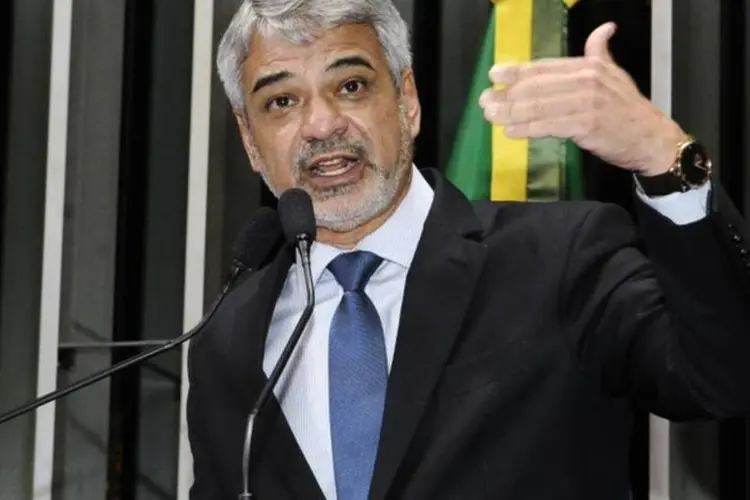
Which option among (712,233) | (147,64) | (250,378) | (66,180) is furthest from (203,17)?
(712,233)

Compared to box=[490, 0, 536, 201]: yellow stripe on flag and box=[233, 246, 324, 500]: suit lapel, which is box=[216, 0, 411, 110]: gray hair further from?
box=[490, 0, 536, 201]: yellow stripe on flag

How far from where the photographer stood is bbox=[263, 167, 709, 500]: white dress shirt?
150 centimetres

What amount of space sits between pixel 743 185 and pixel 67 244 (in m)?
1.87

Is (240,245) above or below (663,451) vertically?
above


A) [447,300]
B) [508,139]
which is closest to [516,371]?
[447,300]

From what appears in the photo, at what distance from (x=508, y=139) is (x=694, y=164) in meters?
1.10

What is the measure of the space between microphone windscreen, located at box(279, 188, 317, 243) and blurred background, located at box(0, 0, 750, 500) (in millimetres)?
1673

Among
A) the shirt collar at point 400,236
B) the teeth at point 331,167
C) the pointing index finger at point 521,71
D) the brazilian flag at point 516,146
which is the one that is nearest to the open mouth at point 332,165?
the teeth at point 331,167

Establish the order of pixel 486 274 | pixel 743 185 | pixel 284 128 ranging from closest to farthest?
pixel 486 274 → pixel 284 128 → pixel 743 185

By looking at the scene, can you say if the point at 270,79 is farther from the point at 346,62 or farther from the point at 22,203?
the point at 22,203

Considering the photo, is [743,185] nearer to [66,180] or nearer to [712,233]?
[712,233]

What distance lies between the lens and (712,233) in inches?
45.5

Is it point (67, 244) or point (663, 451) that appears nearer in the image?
point (663, 451)

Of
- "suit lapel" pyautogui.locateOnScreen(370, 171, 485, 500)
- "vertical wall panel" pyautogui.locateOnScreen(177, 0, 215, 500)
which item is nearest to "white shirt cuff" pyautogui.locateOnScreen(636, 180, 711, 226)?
"suit lapel" pyautogui.locateOnScreen(370, 171, 485, 500)
